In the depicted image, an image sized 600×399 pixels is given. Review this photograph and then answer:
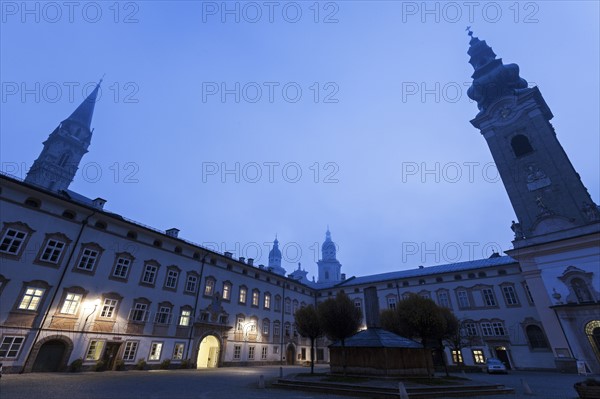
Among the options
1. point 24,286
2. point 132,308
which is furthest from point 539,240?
point 24,286

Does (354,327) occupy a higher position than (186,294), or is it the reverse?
(186,294)

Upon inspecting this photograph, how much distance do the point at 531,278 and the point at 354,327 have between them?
22.6m

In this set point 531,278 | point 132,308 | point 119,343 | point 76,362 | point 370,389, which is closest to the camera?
point 370,389

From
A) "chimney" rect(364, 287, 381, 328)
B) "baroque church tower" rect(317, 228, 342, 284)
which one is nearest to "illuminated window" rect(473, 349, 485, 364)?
"chimney" rect(364, 287, 381, 328)

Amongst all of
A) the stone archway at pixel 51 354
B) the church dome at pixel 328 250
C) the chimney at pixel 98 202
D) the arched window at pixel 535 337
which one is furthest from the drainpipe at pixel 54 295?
the church dome at pixel 328 250

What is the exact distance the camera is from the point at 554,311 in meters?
29.7

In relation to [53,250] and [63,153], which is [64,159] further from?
[53,250]

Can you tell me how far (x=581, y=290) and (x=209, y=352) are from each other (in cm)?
4024

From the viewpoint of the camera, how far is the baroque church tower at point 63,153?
58312mm

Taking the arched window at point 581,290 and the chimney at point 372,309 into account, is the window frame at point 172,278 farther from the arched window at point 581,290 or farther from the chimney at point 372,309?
the arched window at point 581,290

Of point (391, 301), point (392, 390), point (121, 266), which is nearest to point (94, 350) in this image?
point (121, 266)

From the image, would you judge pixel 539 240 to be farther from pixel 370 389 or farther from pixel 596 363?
pixel 370 389

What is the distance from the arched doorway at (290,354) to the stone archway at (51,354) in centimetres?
2830

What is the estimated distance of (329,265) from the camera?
352 ft
